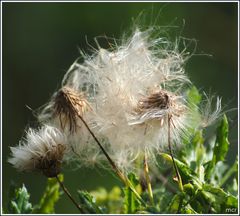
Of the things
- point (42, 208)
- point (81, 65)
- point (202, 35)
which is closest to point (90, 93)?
point (81, 65)

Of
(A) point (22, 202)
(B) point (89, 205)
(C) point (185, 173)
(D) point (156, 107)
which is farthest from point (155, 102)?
(A) point (22, 202)

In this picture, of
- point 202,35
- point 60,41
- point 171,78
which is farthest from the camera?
point 60,41

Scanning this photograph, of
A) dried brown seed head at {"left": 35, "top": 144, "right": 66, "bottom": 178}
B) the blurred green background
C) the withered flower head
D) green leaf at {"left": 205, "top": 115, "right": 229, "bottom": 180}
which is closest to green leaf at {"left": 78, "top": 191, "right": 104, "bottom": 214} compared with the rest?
dried brown seed head at {"left": 35, "top": 144, "right": 66, "bottom": 178}

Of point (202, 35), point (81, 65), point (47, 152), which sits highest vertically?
point (81, 65)

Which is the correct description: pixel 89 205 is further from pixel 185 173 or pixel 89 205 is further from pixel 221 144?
pixel 221 144

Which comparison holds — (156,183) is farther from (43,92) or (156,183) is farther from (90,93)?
(43,92)

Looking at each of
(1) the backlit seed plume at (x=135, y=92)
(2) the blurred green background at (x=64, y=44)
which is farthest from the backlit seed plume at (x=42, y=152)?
(2) the blurred green background at (x=64, y=44)
